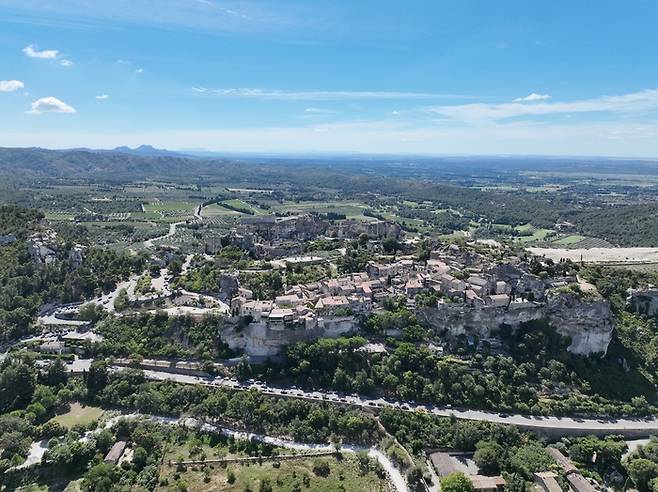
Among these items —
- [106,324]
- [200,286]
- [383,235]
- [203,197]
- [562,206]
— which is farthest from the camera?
[203,197]

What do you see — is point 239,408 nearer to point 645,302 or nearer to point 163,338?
point 163,338

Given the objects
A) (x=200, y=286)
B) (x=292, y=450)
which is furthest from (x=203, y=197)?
(x=292, y=450)

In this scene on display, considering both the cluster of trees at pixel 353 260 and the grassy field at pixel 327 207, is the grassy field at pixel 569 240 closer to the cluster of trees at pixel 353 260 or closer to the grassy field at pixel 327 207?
the grassy field at pixel 327 207

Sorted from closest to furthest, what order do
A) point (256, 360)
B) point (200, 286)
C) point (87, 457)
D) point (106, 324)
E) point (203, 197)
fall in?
point (87, 457)
point (256, 360)
point (106, 324)
point (200, 286)
point (203, 197)

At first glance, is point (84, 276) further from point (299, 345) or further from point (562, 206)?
point (562, 206)

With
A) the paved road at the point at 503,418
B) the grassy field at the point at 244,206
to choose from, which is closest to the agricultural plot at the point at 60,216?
the grassy field at the point at 244,206
